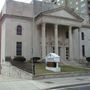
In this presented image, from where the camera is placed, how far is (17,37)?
1340 inches

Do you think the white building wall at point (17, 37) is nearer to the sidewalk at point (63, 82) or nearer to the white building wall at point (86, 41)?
the white building wall at point (86, 41)

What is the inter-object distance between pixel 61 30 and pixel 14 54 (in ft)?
35.5

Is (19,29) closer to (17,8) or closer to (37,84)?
(17,8)

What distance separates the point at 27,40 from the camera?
114ft

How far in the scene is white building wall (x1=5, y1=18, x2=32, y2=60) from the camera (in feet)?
109

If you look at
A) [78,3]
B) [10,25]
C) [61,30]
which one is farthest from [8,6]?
[78,3]

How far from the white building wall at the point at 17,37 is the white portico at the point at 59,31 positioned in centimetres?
221

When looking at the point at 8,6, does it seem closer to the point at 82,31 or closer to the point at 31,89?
the point at 82,31

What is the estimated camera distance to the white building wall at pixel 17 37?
3312 centimetres

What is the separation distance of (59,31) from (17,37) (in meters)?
8.71

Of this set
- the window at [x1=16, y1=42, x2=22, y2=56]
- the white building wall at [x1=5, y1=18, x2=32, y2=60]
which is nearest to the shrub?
the white building wall at [x1=5, y1=18, x2=32, y2=60]

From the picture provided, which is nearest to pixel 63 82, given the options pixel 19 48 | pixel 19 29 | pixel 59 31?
pixel 19 48

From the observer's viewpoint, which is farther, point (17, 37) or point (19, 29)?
point (19, 29)

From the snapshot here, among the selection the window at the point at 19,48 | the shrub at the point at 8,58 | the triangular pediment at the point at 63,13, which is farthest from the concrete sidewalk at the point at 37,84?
the triangular pediment at the point at 63,13
